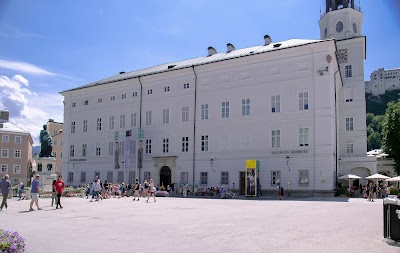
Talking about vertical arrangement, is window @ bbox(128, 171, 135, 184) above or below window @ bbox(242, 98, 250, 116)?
below

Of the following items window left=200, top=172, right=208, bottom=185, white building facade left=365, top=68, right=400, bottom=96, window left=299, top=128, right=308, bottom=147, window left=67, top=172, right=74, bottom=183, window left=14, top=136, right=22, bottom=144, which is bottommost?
window left=67, top=172, right=74, bottom=183

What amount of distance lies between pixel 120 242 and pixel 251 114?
102ft

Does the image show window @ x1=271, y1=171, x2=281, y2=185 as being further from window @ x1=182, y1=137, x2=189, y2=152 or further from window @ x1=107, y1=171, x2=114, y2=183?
window @ x1=107, y1=171, x2=114, y2=183

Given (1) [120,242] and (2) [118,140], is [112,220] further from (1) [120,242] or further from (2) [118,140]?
(2) [118,140]

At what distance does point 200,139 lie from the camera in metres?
43.2

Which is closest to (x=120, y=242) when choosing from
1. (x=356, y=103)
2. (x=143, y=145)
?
(x=143, y=145)

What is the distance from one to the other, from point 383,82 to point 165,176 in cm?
11965

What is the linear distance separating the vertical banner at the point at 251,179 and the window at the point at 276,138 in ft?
11.0

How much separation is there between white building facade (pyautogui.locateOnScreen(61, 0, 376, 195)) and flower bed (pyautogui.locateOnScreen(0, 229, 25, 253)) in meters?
32.1

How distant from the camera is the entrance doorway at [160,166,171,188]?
45438mm

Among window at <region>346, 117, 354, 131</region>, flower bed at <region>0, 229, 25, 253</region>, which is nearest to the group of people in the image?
flower bed at <region>0, 229, 25, 253</region>

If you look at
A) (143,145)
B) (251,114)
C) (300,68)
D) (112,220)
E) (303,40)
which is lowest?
(112,220)

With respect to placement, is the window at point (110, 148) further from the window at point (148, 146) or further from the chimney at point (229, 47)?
the chimney at point (229, 47)

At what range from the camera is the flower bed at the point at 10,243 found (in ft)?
19.5
